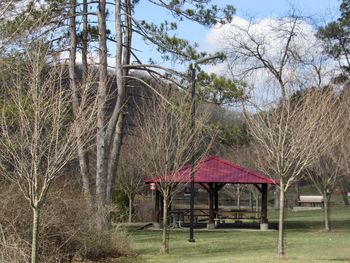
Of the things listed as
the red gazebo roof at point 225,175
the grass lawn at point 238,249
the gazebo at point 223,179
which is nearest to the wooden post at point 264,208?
the gazebo at point 223,179

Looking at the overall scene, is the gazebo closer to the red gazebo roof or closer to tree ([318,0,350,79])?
the red gazebo roof

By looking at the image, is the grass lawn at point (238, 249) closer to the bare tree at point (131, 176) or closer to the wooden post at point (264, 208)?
the wooden post at point (264, 208)

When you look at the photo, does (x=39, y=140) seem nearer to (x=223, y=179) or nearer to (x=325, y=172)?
(x=325, y=172)

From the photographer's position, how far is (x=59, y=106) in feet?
29.6

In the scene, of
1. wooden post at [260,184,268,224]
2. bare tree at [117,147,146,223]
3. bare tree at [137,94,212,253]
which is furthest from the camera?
bare tree at [117,147,146,223]

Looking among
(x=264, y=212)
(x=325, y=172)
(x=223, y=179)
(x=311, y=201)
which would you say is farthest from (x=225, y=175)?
(x=311, y=201)

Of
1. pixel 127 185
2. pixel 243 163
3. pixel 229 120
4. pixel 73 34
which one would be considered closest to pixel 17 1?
pixel 73 34

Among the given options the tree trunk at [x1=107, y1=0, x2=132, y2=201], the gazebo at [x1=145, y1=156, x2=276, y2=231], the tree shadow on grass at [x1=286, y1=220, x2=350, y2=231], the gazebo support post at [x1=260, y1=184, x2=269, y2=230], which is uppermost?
the tree trunk at [x1=107, y1=0, x2=132, y2=201]

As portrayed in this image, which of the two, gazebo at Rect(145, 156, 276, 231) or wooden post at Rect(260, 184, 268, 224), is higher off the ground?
gazebo at Rect(145, 156, 276, 231)

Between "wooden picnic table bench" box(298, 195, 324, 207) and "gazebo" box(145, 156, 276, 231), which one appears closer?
"gazebo" box(145, 156, 276, 231)

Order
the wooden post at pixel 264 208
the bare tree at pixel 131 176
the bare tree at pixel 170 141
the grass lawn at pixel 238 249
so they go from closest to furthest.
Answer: the grass lawn at pixel 238 249
the bare tree at pixel 170 141
the wooden post at pixel 264 208
the bare tree at pixel 131 176

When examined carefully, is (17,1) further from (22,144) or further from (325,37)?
(325,37)

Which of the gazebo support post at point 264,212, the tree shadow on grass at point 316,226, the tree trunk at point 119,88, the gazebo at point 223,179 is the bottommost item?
the tree shadow on grass at point 316,226

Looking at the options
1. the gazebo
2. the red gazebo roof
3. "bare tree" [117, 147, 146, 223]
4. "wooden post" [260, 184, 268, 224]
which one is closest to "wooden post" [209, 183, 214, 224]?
the gazebo
